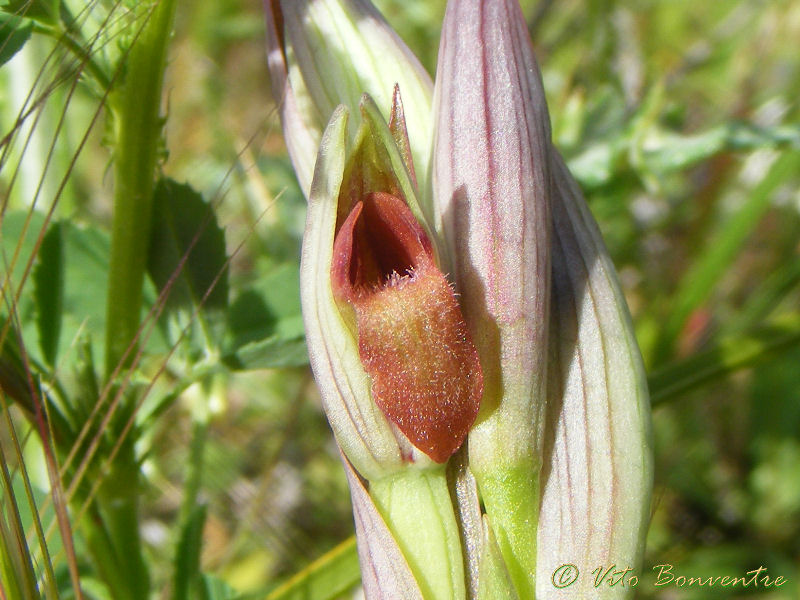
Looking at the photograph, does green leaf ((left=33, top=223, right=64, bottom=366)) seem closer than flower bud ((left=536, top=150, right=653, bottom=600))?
No

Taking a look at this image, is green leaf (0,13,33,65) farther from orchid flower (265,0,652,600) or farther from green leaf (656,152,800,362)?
green leaf (656,152,800,362)

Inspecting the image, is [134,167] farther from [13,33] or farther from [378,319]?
[378,319]

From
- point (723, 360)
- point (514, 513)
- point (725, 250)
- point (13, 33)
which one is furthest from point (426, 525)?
point (725, 250)

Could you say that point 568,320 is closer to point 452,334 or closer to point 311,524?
point 452,334

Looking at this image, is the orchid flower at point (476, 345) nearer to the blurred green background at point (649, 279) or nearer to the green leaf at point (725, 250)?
the blurred green background at point (649, 279)

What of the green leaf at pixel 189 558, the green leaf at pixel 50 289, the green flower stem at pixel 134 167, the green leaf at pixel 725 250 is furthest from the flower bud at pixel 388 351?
the green leaf at pixel 725 250

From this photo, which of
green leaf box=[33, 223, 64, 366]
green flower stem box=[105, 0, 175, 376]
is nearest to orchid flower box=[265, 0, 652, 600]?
green flower stem box=[105, 0, 175, 376]

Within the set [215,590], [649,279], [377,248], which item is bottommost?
[649,279]
